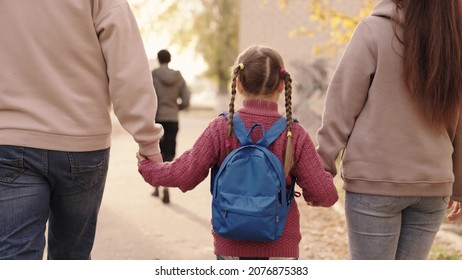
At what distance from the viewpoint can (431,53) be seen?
9.52ft

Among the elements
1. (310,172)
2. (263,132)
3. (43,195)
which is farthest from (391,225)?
(43,195)

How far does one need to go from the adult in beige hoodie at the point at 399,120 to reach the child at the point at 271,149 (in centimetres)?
20

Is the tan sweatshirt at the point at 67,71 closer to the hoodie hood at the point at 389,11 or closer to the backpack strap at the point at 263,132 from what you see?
the backpack strap at the point at 263,132

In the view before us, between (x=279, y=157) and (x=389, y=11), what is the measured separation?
0.85m

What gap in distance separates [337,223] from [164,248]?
2.37 metres

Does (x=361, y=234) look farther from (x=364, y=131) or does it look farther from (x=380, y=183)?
(x=364, y=131)

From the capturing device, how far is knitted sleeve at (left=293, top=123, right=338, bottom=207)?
9.50ft

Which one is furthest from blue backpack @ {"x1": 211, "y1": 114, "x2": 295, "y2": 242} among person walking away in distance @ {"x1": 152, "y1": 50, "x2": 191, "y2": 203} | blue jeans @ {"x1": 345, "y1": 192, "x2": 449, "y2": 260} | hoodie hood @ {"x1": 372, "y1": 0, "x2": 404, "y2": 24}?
person walking away in distance @ {"x1": 152, "y1": 50, "x2": 191, "y2": 203}

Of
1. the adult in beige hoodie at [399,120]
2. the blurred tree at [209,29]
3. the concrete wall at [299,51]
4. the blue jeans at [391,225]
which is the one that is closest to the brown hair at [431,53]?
the adult in beige hoodie at [399,120]

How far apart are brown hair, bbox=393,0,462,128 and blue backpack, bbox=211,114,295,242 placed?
0.74m

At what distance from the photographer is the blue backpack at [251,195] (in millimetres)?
2736
